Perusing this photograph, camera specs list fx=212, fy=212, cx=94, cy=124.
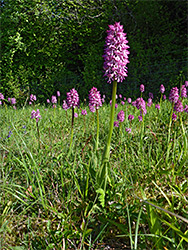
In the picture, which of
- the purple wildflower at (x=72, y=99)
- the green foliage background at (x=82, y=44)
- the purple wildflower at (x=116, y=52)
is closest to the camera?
the purple wildflower at (x=116, y=52)

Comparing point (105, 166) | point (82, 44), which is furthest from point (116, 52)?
point (82, 44)

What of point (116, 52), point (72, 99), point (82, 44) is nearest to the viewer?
point (116, 52)

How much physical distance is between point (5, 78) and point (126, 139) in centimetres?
659

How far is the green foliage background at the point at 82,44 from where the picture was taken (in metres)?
6.76

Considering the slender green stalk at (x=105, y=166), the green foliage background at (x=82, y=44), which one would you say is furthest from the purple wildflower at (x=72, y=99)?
the green foliage background at (x=82, y=44)

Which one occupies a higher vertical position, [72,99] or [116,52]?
[116,52]

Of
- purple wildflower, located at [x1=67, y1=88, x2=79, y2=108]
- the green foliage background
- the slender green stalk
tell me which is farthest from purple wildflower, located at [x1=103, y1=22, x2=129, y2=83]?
the green foliage background

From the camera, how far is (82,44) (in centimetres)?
764

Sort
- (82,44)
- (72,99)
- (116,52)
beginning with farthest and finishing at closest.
Result: 1. (82,44)
2. (72,99)
3. (116,52)

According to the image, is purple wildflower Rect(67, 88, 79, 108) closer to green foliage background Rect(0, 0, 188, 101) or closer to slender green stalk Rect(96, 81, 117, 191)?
slender green stalk Rect(96, 81, 117, 191)

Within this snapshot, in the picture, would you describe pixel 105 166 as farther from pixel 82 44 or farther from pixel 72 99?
pixel 82 44

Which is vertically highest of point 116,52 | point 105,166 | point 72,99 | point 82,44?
point 82,44

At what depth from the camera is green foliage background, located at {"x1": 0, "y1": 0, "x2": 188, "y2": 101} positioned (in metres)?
6.76

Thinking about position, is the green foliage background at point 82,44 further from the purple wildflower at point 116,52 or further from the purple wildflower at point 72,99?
the purple wildflower at point 116,52
